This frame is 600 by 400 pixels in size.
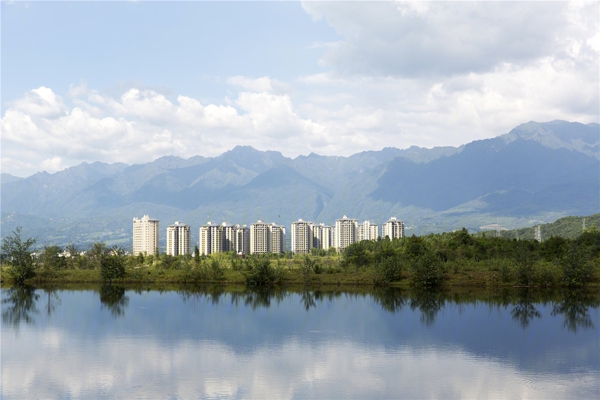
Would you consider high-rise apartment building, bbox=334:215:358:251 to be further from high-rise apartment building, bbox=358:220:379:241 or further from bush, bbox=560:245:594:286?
bush, bbox=560:245:594:286

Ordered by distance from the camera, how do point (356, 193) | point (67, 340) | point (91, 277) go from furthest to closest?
point (356, 193), point (91, 277), point (67, 340)

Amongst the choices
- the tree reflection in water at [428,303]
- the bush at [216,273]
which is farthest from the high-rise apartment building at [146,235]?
the tree reflection in water at [428,303]

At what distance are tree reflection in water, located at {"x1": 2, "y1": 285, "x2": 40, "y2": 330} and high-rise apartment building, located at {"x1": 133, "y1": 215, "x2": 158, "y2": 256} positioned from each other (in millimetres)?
30956

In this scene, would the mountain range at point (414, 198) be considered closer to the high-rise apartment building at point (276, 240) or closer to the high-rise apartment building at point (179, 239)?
the high-rise apartment building at point (276, 240)

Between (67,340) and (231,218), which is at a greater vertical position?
(231,218)

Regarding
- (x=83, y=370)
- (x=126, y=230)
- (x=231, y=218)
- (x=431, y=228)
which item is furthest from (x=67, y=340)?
(x=231, y=218)

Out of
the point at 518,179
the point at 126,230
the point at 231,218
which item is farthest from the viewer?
the point at 518,179

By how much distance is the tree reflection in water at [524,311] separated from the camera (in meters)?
23.0

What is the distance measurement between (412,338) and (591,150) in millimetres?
195051

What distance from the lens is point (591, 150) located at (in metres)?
194

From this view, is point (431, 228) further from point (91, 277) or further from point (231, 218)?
point (91, 277)

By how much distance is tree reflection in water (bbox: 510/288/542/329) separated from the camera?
2295 centimetres

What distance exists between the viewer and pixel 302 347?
17531 mm

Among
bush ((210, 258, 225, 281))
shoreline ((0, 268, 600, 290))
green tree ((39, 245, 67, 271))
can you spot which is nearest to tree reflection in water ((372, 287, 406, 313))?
shoreline ((0, 268, 600, 290))
